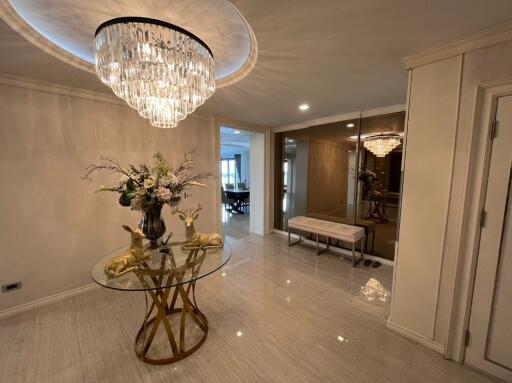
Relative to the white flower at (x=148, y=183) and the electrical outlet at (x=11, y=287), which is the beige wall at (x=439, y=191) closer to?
the white flower at (x=148, y=183)

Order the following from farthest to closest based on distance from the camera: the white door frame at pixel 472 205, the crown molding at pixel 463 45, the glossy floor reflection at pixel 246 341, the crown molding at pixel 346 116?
the crown molding at pixel 346 116, the glossy floor reflection at pixel 246 341, the white door frame at pixel 472 205, the crown molding at pixel 463 45

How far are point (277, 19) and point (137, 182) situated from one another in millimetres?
1563

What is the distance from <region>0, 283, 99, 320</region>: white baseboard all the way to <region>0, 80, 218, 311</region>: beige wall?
0.04 m

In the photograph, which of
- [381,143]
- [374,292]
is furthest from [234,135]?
[374,292]

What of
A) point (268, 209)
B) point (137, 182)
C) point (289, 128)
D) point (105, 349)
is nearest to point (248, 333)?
point (105, 349)

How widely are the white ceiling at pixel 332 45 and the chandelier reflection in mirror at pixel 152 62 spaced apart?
0.41 meters

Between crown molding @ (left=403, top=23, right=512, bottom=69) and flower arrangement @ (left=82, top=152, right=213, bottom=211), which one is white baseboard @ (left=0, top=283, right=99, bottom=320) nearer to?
flower arrangement @ (left=82, top=152, right=213, bottom=211)

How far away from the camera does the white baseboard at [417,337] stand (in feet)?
5.69

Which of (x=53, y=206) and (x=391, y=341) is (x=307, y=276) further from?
(x=53, y=206)

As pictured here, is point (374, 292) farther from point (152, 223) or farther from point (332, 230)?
point (152, 223)

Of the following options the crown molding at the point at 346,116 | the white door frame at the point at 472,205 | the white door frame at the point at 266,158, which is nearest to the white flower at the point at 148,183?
the white door frame at the point at 266,158

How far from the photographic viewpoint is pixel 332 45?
1533 millimetres

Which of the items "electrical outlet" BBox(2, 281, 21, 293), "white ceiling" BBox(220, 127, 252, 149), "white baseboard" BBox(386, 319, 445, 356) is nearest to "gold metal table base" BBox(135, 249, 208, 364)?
"electrical outlet" BBox(2, 281, 21, 293)

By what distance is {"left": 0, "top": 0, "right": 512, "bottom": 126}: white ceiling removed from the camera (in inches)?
47.0
